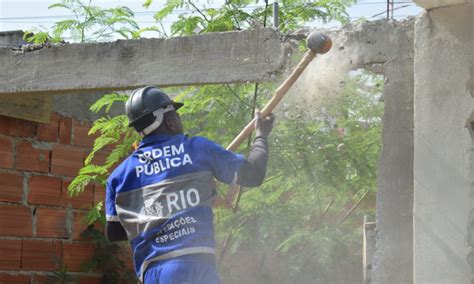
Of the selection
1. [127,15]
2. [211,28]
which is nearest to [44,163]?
[127,15]

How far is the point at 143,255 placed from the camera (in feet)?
13.4

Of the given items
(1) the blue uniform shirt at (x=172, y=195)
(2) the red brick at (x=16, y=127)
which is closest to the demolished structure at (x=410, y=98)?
(1) the blue uniform shirt at (x=172, y=195)

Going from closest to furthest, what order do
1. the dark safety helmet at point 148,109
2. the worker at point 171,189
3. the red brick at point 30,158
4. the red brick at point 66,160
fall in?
the worker at point 171,189
the dark safety helmet at point 148,109
the red brick at point 30,158
the red brick at point 66,160

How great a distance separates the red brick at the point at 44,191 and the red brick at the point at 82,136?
1.33 feet

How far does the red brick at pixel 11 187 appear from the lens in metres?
6.89

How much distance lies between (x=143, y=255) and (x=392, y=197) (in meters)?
1.42

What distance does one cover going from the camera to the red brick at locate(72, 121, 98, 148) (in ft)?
24.5

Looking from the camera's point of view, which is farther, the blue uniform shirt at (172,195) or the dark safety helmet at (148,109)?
the dark safety helmet at (148,109)

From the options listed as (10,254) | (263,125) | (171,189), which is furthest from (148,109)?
(10,254)

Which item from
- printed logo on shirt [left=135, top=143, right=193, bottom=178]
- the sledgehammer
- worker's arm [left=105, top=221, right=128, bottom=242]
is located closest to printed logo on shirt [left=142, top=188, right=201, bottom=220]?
printed logo on shirt [left=135, top=143, right=193, bottom=178]

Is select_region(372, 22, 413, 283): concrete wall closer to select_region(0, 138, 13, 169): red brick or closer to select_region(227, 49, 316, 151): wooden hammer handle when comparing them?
select_region(227, 49, 316, 151): wooden hammer handle

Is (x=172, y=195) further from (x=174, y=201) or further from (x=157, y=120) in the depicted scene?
(x=157, y=120)

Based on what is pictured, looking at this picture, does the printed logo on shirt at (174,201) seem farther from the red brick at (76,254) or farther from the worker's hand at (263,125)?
the red brick at (76,254)

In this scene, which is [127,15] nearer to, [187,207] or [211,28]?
[211,28]
